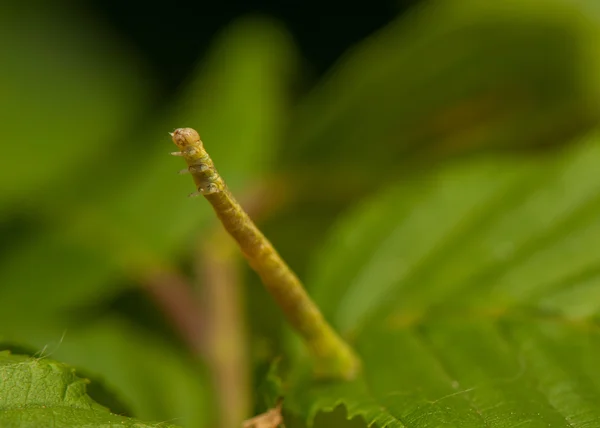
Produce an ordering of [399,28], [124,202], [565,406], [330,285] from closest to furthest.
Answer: [565,406]
[330,285]
[124,202]
[399,28]

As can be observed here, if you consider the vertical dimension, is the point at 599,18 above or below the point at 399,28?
below

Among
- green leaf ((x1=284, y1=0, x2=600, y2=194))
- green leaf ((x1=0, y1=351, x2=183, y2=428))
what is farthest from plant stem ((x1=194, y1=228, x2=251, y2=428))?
green leaf ((x1=0, y1=351, x2=183, y2=428))

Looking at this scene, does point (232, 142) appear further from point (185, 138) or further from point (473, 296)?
point (185, 138)

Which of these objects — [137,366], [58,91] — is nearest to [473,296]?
[137,366]

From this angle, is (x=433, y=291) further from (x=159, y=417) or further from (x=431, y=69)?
(x=431, y=69)

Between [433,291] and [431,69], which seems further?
[431,69]

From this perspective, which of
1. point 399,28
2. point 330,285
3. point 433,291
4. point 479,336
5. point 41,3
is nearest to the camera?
point 479,336

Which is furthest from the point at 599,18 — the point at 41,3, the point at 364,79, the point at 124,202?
the point at 41,3
